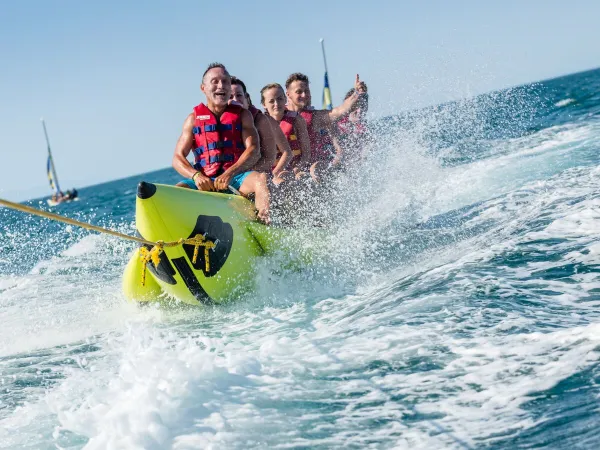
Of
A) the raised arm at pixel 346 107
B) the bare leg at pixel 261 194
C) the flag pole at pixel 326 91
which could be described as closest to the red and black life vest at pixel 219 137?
the bare leg at pixel 261 194

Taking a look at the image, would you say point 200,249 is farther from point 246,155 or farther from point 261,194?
point 246,155

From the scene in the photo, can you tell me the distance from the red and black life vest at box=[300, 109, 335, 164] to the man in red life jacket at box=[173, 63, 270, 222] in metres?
2.42

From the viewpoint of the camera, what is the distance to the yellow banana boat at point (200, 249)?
3971 mm

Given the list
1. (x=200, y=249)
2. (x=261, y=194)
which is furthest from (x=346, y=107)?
(x=200, y=249)

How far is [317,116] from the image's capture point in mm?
7387

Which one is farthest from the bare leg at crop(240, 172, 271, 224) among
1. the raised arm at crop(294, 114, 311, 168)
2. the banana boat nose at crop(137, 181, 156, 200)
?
the raised arm at crop(294, 114, 311, 168)

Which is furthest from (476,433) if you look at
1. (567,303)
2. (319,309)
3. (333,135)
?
(333,135)

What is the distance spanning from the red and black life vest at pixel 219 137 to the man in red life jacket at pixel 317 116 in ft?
7.22

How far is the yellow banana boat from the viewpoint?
3.97 metres

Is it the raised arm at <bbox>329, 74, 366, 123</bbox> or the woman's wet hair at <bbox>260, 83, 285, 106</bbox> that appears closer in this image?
the woman's wet hair at <bbox>260, 83, 285, 106</bbox>

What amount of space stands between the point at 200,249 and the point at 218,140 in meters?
1.13

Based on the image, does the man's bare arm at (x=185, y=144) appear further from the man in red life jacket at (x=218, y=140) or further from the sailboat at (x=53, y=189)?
the sailboat at (x=53, y=189)

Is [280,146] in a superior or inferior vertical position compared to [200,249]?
superior

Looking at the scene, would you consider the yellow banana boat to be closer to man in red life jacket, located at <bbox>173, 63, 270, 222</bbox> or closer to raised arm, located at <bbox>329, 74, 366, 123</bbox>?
man in red life jacket, located at <bbox>173, 63, 270, 222</bbox>
